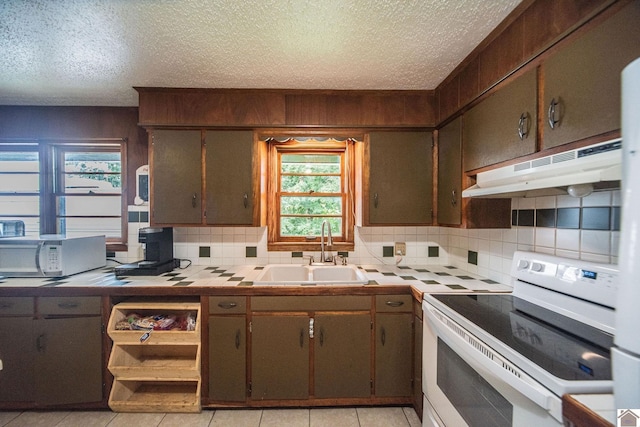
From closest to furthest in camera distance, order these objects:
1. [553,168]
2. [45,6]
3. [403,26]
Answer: [553,168], [45,6], [403,26]

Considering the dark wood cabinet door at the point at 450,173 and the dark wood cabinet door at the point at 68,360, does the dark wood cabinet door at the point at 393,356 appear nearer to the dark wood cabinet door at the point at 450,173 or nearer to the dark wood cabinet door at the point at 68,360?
the dark wood cabinet door at the point at 450,173

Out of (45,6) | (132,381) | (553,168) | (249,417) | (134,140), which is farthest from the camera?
(134,140)

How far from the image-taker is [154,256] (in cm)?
197

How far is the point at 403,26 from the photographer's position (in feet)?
4.21

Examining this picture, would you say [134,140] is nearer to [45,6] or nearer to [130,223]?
[130,223]

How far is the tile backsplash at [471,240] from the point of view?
1139 millimetres

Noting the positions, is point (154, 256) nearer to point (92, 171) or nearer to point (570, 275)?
point (92, 171)

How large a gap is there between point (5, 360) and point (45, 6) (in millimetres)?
2087

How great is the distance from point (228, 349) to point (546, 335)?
1.64 meters

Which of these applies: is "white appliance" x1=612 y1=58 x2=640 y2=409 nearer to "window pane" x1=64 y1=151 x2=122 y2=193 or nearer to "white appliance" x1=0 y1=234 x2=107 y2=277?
"white appliance" x1=0 y1=234 x2=107 y2=277

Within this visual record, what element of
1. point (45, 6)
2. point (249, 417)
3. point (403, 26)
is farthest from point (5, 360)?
point (403, 26)

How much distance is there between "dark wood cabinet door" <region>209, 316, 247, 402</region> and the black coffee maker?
647mm

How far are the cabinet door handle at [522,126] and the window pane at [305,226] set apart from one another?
1.50 meters

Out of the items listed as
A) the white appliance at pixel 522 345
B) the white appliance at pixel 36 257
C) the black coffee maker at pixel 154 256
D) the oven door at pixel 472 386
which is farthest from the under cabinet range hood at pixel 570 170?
the white appliance at pixel 36 257
